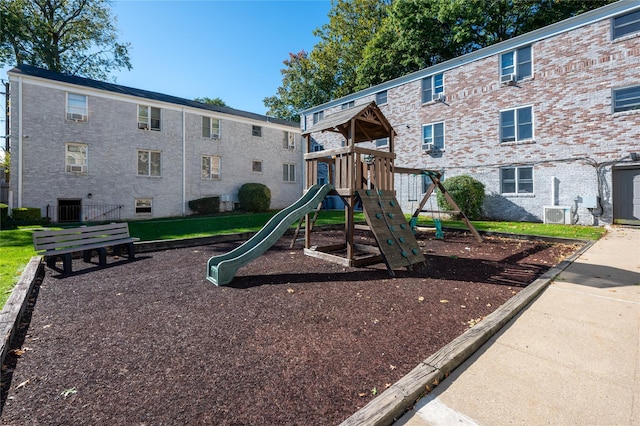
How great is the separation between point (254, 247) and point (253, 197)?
17.1 metres

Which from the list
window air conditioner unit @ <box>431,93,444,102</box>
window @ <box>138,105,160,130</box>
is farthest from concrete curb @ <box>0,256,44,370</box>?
window air conditioner unit @ <box>431,93,444,102</box>

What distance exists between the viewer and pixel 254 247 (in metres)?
5.87

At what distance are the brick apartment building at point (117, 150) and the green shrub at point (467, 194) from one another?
1507 centimetres

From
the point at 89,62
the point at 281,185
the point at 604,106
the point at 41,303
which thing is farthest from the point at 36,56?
the point at 604,106

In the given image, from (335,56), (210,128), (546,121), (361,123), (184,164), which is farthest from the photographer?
(335,56)

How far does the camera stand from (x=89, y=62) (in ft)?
97.3

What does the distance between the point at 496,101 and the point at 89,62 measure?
3617cm

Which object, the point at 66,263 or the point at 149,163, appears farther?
the point at 149,163

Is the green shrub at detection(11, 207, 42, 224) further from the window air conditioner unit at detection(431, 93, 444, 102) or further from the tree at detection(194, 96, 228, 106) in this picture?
the tree at detection(194, 96, 228, 106)

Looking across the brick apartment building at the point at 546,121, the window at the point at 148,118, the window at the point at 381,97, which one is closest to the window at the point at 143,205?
the window at the point at 148,118

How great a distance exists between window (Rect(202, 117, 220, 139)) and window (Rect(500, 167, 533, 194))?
1921 centimetres

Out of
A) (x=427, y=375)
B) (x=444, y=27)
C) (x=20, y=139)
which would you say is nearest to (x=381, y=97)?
(x=444, y=27)

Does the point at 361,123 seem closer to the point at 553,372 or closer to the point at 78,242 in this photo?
the point at 553,372

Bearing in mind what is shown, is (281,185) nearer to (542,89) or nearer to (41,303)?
(542,89)
